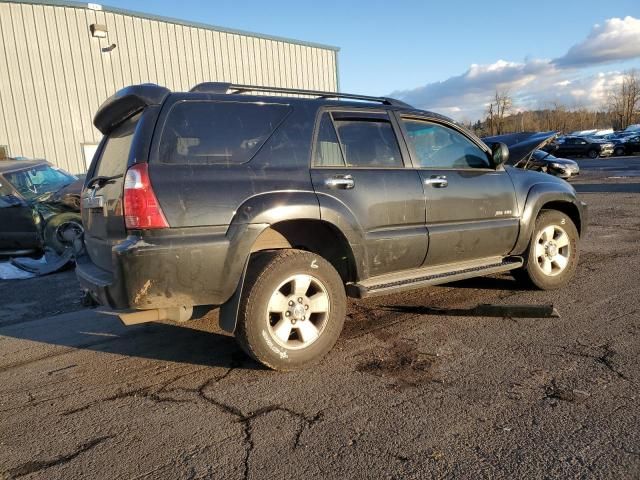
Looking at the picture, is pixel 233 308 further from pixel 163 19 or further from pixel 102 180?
pixel 163 19

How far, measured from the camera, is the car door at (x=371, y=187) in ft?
12.4

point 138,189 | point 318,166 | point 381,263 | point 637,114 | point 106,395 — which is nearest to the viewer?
point 138,189

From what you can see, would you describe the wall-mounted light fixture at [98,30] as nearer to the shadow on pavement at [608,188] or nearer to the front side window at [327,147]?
the front side window at [327,147]

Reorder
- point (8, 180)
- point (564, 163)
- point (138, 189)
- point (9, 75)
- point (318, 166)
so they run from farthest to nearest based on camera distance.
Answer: point (564, 163) → point (9, 75) → point (8, 180) → point (318, 166) → point (138, 189)

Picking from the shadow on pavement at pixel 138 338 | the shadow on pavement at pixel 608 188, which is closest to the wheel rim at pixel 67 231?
the shadow on pavement at pixel 138 338

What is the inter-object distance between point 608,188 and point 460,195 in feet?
45.6

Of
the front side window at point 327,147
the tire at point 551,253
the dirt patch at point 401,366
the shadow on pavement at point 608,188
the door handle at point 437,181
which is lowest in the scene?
the shadow on pavement at point 608,188

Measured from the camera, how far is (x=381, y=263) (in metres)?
4.01

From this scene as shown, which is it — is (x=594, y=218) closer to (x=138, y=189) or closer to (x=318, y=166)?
(x=318, y=166)

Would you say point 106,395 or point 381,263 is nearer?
point 106,395

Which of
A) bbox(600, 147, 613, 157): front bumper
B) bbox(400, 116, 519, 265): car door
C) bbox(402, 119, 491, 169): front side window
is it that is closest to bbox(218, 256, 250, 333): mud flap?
bbox(400, 116, 519, 265): car door

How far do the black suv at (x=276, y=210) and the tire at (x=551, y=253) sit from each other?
55 cm

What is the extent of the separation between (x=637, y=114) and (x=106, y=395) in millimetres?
89745

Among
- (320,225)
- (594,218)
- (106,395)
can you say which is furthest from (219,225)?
(594,218)
